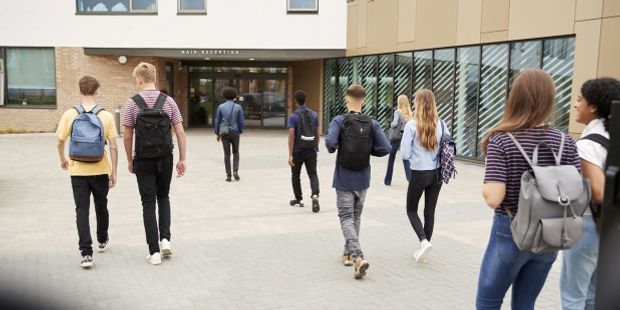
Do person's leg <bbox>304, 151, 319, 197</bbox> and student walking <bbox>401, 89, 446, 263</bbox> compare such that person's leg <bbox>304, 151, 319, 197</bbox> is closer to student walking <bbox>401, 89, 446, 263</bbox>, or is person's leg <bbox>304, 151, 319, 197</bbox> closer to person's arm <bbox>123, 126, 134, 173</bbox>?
student walking <bbox>401, 89, 446, 263</bbox>

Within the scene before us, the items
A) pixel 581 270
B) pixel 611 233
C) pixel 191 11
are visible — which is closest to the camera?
pixel 611 233

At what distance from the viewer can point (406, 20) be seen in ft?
54.0

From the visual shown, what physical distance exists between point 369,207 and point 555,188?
5972 millimetres

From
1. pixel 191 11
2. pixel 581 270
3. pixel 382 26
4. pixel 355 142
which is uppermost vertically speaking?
pixel 191 11

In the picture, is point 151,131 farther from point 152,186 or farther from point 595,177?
point 595,177

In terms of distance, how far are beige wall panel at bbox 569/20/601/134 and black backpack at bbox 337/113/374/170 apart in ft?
23.1

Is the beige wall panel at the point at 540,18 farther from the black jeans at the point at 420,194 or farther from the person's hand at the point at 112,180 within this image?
the person's hand at the point at 112,180

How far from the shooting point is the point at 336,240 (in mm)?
6645

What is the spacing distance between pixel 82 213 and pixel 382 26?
13944mm

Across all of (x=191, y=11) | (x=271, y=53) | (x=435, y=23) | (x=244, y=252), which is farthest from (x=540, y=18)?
(x=191, y=11)

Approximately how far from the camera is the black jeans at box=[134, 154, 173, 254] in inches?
211

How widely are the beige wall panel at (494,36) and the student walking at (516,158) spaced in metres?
10.5

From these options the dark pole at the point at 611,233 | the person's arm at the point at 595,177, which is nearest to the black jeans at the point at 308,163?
the person's arm at the point at 595,177

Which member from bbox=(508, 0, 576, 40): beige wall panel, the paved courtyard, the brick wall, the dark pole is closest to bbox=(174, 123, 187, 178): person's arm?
the paved courtyard
